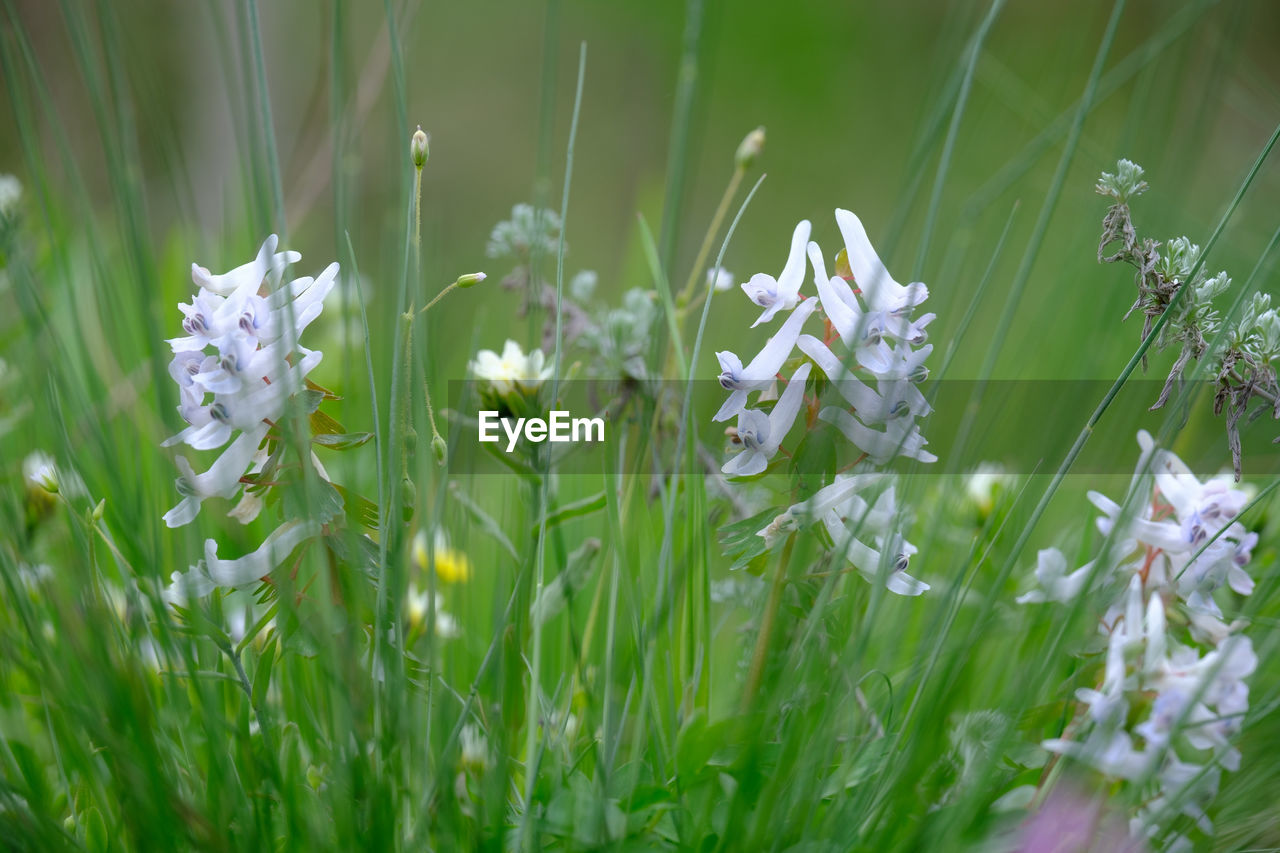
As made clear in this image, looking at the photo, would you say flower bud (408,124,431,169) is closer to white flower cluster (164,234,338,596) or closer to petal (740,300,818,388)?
white flower cluster (164,234,338,596)

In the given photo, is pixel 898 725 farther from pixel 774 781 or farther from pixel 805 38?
pixel 805 38

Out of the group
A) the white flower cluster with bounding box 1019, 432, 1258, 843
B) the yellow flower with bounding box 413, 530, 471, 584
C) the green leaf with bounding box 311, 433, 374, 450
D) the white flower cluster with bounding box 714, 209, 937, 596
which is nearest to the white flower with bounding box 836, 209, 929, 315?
the white flower cluster with bounding box 714, 209, 937, 596

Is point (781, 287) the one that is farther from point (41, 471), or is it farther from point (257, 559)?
point (41, 471)

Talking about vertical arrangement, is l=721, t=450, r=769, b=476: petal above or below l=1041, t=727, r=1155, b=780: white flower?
above

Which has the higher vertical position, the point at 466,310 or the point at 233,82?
the point at 466,310

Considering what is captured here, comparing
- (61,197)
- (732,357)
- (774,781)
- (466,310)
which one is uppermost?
(61,197)

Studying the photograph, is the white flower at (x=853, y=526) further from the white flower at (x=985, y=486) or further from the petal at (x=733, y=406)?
the white flower at (x=985, y=486)

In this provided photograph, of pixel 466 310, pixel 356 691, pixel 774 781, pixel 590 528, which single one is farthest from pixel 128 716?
pixel 466 310
